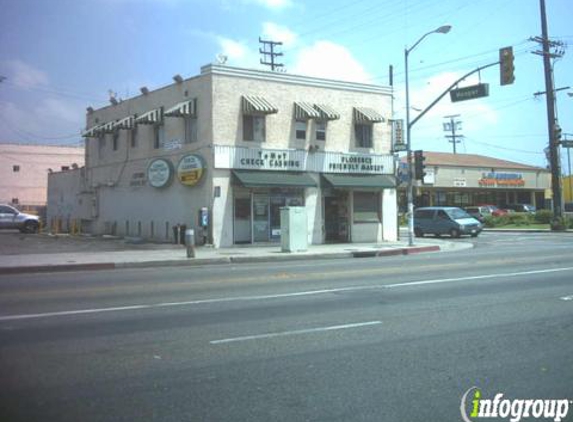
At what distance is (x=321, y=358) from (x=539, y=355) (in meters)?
2.47

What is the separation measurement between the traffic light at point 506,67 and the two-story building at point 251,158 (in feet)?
27.0

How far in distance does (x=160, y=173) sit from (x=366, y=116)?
10.5m

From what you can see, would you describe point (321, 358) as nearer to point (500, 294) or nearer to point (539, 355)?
point (539, 355)

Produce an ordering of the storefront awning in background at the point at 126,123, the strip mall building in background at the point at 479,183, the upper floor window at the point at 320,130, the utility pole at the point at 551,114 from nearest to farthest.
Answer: the upper floor window at the point at 320,130
the storefront awning in background at the point at 126,123
the utility pole at the point at 551,114
the strip mall building in background at the point at 479,183

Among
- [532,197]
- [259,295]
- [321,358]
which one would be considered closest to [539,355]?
[321,358]

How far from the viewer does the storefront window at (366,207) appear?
99.2ft

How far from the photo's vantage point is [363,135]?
101 ft

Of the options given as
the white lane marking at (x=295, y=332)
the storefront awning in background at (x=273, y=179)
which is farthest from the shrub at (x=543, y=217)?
the white lane marking at (x=295, y=332)

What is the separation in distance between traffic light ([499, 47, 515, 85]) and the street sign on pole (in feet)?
4.57

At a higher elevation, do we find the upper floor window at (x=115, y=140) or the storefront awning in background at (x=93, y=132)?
the storefront awning in background at (x=93, y=132)

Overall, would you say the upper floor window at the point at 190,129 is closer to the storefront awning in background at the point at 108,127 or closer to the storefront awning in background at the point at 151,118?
the storefront awning in background at the point at 151,118

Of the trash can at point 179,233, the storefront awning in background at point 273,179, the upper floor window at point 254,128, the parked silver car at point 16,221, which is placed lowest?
the trash can at point 179,233

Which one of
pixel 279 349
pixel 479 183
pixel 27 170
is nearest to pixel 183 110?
pixel 279 349

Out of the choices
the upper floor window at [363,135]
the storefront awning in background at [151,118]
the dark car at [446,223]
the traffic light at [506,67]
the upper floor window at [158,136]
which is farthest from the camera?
the dark car at [446,223]
